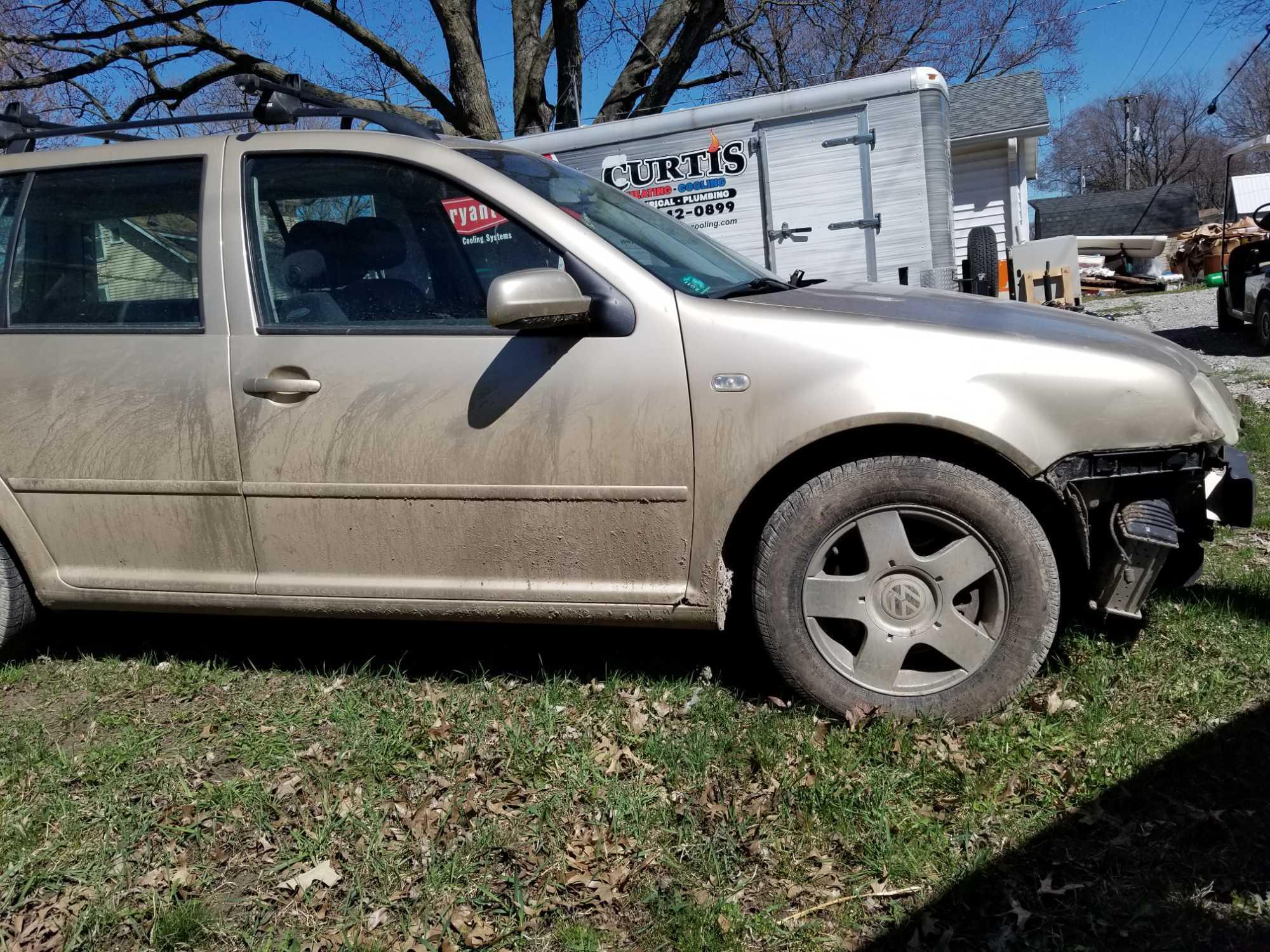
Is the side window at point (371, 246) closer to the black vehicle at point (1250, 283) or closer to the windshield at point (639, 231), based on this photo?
the windshield at point (639, 231)

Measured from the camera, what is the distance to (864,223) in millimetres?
9398

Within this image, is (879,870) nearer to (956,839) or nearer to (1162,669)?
(956,839)

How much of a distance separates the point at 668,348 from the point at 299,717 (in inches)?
69.0

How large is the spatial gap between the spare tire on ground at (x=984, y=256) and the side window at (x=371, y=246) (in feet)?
26.9

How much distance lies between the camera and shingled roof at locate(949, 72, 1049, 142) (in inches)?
734

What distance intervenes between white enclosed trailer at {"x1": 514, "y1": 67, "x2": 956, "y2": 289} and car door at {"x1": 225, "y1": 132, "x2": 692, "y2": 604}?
586 centimetres

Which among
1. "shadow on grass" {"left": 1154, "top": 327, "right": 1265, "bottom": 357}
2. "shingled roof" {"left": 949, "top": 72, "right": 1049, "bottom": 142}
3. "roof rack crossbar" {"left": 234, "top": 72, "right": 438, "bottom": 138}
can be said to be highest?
"shingled roof" {"left": 949, "top": 72, "right": 1049, "bottom": 142}

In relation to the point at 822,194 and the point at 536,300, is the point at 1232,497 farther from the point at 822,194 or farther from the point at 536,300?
the point at 822,194

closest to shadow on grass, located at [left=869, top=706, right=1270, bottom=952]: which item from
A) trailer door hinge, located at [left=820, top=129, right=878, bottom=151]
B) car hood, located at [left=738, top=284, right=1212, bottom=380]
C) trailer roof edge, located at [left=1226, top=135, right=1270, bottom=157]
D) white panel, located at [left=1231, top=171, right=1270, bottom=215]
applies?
car hood, located at [left=738, top=284, right=1212, bottom=380]

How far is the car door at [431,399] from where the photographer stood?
303 centimetres

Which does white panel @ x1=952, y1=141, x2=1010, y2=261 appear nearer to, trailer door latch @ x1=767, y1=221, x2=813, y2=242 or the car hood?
trailer door latch @ x1=767, y1=221, x2=813, y2=242

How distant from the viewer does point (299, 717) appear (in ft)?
11.3

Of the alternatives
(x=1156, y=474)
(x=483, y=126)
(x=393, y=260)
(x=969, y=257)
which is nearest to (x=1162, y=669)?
(x=1156, y=474)

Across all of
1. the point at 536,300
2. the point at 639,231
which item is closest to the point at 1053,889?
the point at 536,300
